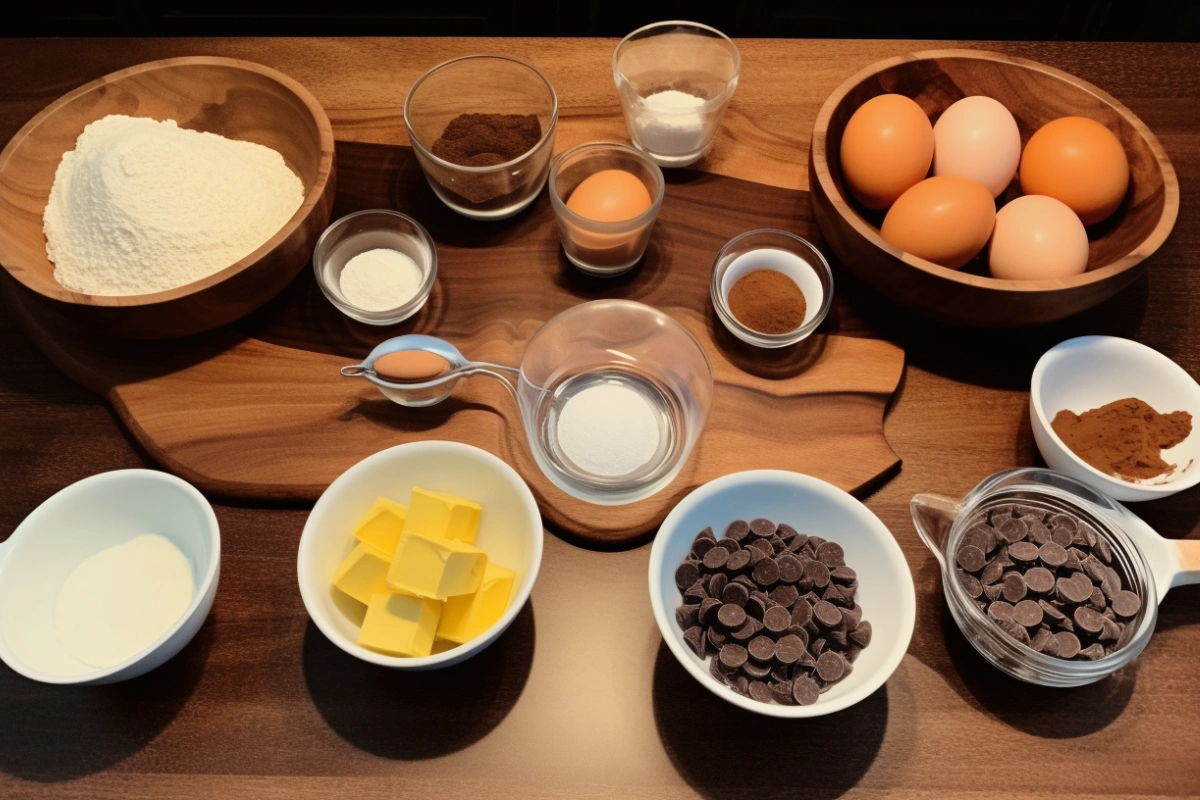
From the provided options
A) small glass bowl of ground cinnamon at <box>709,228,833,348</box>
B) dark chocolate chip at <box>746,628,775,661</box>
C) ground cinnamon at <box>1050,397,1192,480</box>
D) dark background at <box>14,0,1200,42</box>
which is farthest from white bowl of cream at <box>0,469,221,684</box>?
dark background at <box>14,0,1200,42</box>

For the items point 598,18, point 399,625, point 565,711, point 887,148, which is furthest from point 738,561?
point 598,18

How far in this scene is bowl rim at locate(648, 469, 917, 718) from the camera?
0.81 m

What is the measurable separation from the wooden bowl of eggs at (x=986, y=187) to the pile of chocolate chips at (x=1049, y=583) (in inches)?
11.4

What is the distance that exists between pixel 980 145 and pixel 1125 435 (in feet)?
1.44

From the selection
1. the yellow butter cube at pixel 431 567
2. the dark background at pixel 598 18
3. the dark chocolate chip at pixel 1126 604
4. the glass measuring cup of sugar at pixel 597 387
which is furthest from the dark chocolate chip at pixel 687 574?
the dark background at pixel 598 18

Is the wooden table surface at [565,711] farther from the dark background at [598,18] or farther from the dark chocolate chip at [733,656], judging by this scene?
the dark background at [598,18]

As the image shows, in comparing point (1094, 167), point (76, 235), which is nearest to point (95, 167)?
point (76, 235)

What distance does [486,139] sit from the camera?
126cm

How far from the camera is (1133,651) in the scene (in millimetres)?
856

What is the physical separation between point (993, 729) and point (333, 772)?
0.72 m

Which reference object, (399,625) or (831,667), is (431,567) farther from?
(831,667)

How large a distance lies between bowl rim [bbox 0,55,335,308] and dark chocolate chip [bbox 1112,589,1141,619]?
3.53 feet

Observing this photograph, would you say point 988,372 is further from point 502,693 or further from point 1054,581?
point 502,693

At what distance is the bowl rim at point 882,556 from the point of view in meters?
0.81
